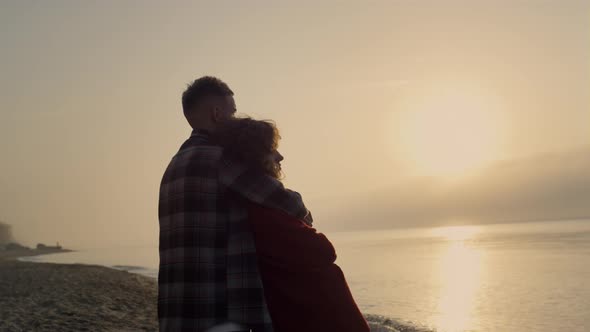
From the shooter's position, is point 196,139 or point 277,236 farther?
point 196,139

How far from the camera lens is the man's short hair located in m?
2.99

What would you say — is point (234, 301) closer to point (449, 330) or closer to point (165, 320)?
→ point (165, 320)

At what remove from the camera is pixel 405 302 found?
17734mm

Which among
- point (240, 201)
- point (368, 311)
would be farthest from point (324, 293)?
point (368, 311)

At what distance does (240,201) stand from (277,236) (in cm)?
29

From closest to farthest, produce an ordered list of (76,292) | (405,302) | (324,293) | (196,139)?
(324,293)
(196,139)
(76,292)
(405,302)

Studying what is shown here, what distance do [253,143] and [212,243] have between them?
536 mm

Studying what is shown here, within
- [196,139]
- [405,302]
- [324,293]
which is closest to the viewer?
[324,293]

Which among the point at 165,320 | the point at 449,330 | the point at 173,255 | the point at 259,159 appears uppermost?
the point at 259,159

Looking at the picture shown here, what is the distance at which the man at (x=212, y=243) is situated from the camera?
2.56m

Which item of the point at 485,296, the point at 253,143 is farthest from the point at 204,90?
the point at 485,296

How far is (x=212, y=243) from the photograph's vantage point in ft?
8.84

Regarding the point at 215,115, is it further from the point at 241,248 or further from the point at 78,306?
the point at 78,306

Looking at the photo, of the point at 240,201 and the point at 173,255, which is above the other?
the point at 240,201
